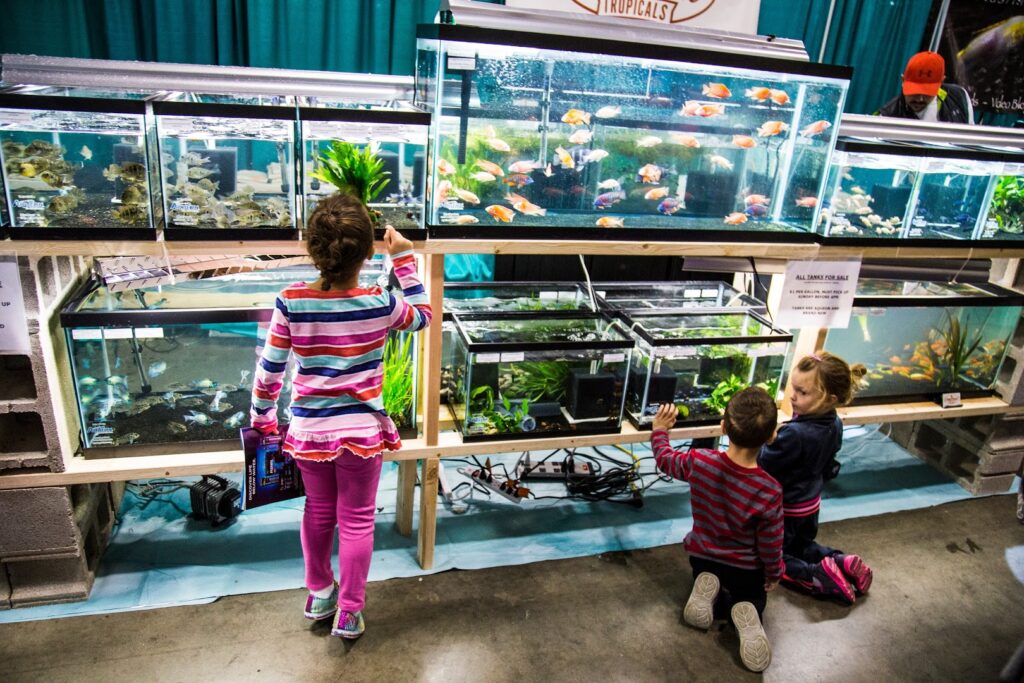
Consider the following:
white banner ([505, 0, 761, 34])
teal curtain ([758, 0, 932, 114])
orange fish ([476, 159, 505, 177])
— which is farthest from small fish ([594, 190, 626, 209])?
teal curtain ([758, 0, 932, 114])

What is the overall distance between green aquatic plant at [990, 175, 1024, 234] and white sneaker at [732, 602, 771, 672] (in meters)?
1.97

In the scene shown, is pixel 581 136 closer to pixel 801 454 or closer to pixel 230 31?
pixel 801 454

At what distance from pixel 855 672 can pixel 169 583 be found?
95.3 inches

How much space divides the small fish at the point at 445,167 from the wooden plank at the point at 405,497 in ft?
3.74

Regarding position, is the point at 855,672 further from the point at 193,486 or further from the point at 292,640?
the point at 193,486

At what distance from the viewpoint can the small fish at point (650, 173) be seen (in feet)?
8.52

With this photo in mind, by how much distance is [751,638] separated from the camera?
94.7 inches

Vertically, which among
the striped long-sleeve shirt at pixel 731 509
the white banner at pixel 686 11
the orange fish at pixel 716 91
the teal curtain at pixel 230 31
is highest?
the white banner at pixel 686 11

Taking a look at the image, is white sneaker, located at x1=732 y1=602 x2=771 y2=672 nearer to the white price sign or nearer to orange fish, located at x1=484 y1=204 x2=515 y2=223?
the white price sign

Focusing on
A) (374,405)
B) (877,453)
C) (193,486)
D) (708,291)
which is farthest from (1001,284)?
(193,486)

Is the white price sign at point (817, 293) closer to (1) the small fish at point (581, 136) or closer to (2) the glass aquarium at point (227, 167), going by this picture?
(1) the small fish at point (581, 136)

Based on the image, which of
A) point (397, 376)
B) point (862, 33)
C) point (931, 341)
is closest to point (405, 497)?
point (397, 376)

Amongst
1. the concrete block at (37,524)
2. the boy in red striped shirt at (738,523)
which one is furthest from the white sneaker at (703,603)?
the concrete block at (37,524)

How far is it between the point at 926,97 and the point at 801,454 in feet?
7.48
